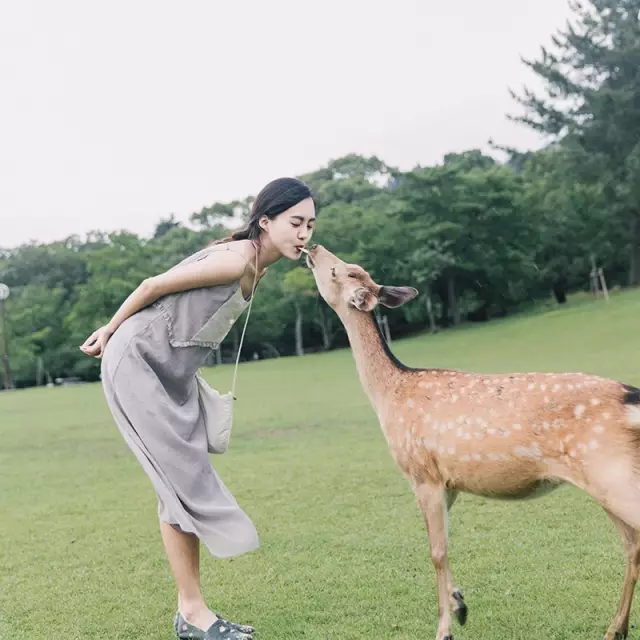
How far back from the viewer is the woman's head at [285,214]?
314 centimetres

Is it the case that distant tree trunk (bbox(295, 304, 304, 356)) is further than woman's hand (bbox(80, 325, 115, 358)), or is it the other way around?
distant tree trunk (bbox(295, 304, 304, 356))

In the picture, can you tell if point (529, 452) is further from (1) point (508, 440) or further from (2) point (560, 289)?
(2) point (560, 289)

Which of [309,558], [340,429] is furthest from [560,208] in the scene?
[309,558]

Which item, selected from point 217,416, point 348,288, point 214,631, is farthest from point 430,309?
point 214,631

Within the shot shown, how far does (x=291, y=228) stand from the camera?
316 cm

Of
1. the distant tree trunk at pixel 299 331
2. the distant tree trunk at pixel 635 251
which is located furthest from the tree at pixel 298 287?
the distant tree trunk at pixel 635 251

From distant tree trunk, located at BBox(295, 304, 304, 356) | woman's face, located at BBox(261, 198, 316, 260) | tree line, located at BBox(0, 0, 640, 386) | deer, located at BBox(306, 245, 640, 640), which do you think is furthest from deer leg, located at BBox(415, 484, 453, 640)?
distant tree trunk, located at BBox(295, 304, 304, 356)

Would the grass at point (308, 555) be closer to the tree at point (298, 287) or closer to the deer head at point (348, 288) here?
the deer head at point (348, 288)

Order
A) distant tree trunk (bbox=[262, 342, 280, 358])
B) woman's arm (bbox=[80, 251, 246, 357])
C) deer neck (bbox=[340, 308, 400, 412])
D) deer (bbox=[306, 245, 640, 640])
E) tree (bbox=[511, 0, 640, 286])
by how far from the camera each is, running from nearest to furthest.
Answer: deer (bbox=[306, 245, 640, 640]), woman's arm (bbox=[80, 251, 246, 357]), deer neck (bbox=[340, 308, 400, 412]), tree (bbox=[511, 0, 640, 286]), distant tree trunk (bbox=[262, 342, 280, 358])

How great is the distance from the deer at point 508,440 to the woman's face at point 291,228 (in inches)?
18.6

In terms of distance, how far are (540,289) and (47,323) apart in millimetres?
27680

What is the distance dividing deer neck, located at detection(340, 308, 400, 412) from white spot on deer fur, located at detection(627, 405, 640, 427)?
1069 millimetres

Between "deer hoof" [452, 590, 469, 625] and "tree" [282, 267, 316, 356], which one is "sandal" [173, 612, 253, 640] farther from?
"tree" [282, 267, 316, 356]

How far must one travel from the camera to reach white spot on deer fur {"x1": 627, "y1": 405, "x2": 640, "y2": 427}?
A: 2.71 metres
